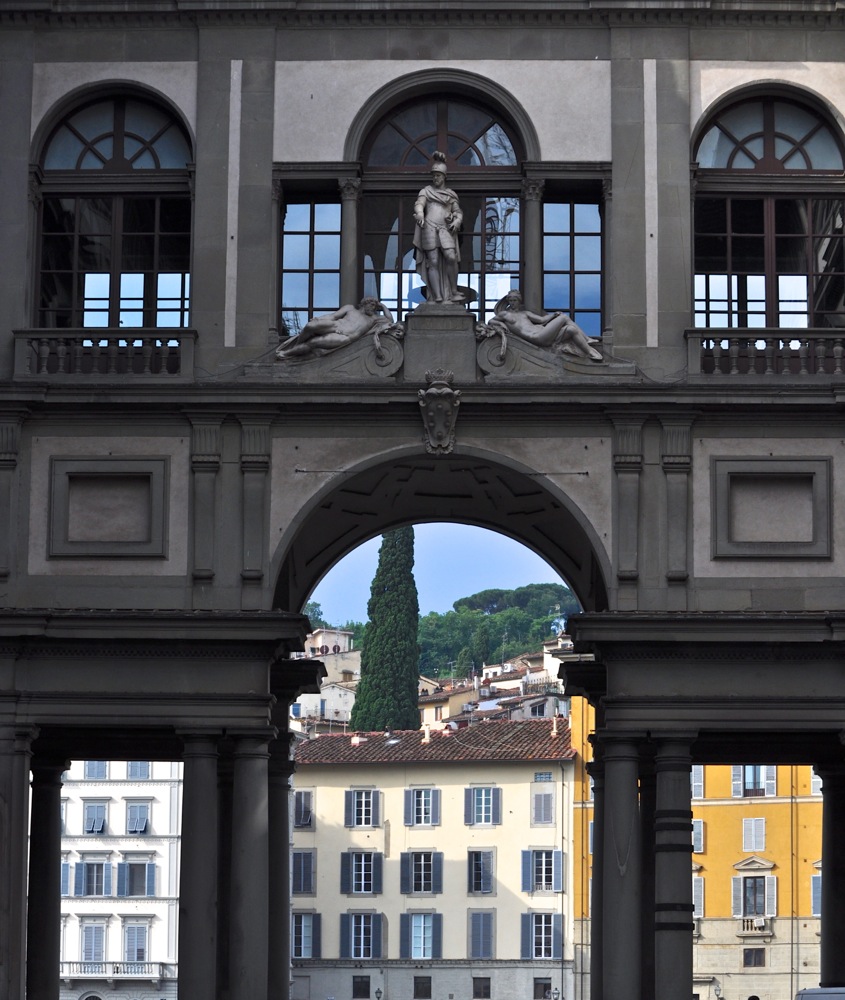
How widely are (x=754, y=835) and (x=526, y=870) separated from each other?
34.0 feet

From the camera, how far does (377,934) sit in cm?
8900

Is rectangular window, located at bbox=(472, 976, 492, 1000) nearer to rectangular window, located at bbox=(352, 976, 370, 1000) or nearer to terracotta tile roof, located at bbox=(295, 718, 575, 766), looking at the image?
rectangular window, located at bbox=(352, 976, 370, 1000)

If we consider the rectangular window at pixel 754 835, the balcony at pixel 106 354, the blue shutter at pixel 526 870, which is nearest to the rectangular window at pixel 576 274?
the balcony at pixel 106 354

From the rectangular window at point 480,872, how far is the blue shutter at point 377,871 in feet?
11.3

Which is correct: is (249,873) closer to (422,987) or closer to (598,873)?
(598,873)

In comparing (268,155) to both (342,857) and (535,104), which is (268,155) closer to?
(535,104)

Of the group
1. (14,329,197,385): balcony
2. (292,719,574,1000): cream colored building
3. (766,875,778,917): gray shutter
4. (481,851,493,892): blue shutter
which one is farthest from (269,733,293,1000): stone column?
(481,851,493,892): blue shutter

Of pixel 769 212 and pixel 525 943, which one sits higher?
pixel 769 212

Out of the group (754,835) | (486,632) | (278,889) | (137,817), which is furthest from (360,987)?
(486,632)

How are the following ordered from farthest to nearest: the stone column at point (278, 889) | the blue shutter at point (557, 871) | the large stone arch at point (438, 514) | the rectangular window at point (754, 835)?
the blue shutter at point (557, 871) < the rectangular window at point (754, 835) < the stone column at point (278, 889) < the large stone arch at point (438, 514)

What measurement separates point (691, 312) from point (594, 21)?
4.59 meters

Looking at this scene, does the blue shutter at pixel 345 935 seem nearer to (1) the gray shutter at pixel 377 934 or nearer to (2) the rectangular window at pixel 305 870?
(1) the gray shutter at pixel 377 934

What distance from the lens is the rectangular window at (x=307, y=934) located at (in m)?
89.6

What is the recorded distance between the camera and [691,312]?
113 ft
